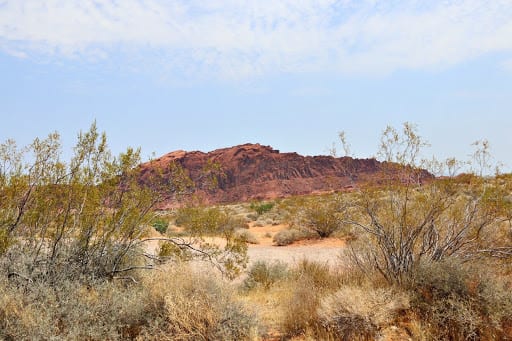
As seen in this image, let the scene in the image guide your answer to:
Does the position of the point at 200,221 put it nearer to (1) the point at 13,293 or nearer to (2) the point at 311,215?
(1) the point at 13,293

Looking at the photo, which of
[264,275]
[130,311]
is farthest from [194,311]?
[264,275]

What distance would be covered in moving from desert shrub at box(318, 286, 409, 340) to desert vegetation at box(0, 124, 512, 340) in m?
0.02

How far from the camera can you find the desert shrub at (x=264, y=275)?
9391 millimetres

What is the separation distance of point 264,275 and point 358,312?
4282 millimetres

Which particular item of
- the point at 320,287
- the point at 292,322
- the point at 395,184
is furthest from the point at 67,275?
the point at 395,184

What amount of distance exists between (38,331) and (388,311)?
4466 millimetres

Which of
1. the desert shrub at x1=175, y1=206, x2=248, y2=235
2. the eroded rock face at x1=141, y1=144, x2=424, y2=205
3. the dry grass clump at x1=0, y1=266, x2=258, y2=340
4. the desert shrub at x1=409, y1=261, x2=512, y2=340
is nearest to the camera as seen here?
the dry grass clump at x1=0, y1=266, x2=258, y2=340

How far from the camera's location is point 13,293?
18.2 feet

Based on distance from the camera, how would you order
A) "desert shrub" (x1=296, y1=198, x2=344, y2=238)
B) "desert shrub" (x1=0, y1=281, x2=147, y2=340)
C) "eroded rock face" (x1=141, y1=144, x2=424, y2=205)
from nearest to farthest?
"desert shrub" (x1=0, y1=281, x2=147, y2=340) → "desert shrub" (x1=296, y1=198, x2=344, y2=238) → "eroded rock face" (x1=141, y1=144, x2=424, y2=205)

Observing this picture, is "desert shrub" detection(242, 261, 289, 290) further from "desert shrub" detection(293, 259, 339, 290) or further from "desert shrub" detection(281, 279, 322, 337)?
"desert shrub" detection(281, 279, 322, 337)

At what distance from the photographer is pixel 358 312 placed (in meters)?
5.68

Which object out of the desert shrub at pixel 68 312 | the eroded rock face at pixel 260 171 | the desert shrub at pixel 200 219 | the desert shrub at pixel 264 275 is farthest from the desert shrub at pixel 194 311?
the eroded rock face at pixel 260 171

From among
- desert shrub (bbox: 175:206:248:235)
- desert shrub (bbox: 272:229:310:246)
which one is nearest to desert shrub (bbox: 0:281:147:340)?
desert shrub (bbox: 175:206:248:235)

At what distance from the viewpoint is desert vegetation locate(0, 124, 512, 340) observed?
557cm
